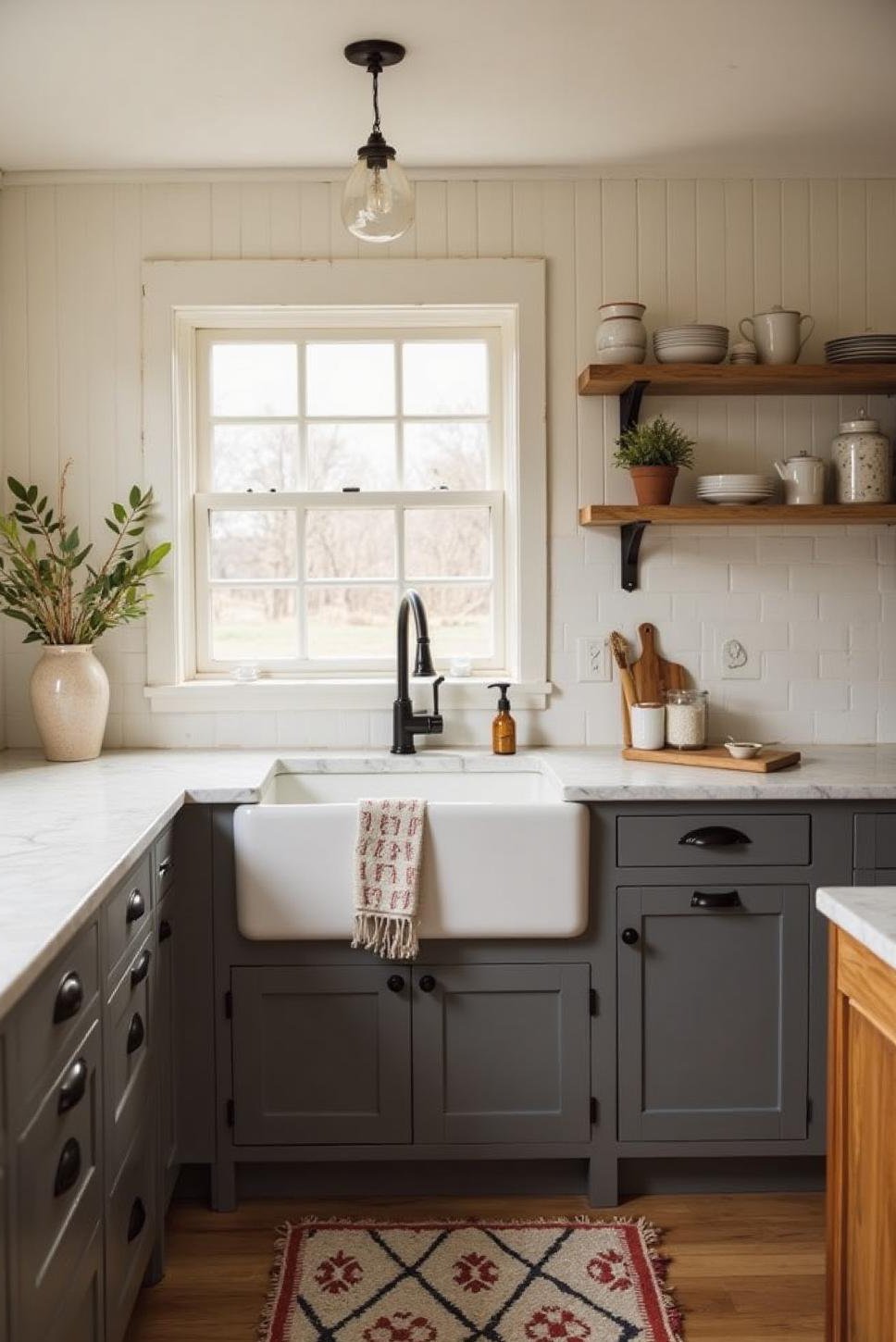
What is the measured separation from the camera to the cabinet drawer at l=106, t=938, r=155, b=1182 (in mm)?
2047

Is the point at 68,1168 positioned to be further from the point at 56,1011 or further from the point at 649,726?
the point at 649,726

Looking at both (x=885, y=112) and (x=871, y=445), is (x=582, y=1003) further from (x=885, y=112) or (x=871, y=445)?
(x=885, y=112)

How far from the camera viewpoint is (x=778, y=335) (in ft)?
10.7

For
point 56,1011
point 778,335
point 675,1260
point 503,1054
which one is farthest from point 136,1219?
point 778,335

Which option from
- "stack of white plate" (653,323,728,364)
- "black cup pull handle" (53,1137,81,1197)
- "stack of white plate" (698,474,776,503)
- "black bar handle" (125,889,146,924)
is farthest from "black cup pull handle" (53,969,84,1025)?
Result: "stack of white plate" (653,323,728,364)

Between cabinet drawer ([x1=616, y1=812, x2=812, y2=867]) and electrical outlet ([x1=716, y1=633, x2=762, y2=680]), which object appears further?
electrical outlet ([x1=716, y1=633, x2=762, y2=680])

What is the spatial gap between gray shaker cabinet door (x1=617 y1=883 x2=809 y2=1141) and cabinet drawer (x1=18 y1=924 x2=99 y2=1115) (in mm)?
1357

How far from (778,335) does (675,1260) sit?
232cm

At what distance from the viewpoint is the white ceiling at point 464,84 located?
8.18 ft

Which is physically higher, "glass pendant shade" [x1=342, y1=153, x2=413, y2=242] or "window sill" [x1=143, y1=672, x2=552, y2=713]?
"glass pendant shade" [x1=342, y1=153, x2=413, y2=242]

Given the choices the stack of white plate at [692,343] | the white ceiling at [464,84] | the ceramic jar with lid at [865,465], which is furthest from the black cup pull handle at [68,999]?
the ceramic jar with lid at [865,465]

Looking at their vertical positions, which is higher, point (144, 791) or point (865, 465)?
point (865, 465)

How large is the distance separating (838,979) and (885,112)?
2290 millimetres

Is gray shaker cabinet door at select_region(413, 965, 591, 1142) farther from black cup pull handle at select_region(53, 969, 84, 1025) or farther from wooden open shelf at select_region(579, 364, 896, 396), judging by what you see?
wooden open shelf at select_region(579, 364, 896, 396)
